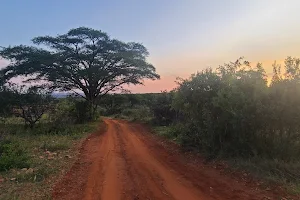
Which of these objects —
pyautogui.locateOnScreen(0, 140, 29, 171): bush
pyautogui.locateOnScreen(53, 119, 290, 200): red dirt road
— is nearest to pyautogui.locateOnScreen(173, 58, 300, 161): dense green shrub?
pyautogui.locateOnScreen(53, 119, 290, 200): red dirt road

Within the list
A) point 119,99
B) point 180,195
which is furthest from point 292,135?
point 119,99

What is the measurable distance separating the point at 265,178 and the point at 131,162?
457 centimetres

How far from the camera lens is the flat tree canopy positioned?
2472 cm

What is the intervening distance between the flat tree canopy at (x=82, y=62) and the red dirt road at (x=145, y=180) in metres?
15.0

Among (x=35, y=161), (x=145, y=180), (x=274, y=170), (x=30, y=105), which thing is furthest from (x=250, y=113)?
(x=30, y=105)

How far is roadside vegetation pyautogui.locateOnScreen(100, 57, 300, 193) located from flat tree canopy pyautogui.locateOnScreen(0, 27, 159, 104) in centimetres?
1606

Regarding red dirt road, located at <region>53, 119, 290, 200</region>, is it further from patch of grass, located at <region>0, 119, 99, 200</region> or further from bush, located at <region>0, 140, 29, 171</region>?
bush, located at <region>0, 140, 29, 171</region>

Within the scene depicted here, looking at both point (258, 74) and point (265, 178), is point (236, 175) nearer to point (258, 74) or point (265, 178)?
point (265, 178)

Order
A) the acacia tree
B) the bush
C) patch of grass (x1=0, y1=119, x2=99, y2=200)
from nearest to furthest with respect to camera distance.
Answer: patch of grass (x1=0, y1=119, x2=99, y2=200) < the bush < the acacia tree

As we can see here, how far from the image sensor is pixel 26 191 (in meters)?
7.28

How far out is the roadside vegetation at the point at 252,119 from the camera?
8609mm

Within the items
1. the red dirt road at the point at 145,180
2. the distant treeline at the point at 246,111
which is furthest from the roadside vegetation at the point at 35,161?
the distant treeline at the point at 246,111

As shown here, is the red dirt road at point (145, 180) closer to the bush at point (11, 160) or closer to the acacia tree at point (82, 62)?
the bush at point (11, 160)

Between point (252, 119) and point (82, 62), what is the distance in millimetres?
20453
